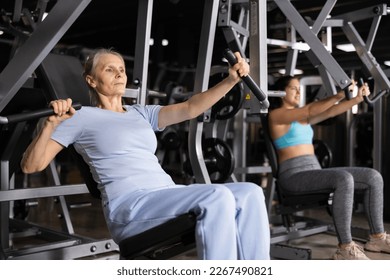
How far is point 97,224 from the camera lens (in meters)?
3.05

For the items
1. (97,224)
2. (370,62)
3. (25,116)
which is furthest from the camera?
(97,224)

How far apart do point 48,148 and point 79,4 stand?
494mm

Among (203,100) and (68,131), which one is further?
(203,100)

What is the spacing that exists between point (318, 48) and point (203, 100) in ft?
2.87

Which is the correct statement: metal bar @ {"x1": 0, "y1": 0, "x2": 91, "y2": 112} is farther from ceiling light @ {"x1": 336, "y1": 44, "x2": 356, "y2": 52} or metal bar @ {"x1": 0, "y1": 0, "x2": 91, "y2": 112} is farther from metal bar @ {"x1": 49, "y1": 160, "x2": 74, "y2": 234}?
ceiling light @ {"x1": 336, "y1": 44, "x2": 356, "y2": 52}

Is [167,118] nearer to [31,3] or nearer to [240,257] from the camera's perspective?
[240,257]

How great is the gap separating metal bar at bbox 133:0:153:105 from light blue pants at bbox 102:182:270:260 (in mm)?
607

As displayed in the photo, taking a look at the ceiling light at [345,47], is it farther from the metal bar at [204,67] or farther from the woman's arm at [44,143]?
the woman's arm at [44,143]

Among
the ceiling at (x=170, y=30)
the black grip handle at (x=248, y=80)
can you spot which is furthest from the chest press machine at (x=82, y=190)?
the ceiling at (x=170, y=30)

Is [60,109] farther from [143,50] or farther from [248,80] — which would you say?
[143,50]

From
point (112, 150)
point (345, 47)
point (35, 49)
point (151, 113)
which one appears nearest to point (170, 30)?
point (345, 47)

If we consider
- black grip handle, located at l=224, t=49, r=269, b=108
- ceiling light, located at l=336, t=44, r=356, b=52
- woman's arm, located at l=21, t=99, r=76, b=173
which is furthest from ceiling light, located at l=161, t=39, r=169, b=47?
woman's arm, located at l=21, t=99, r=76, b=173

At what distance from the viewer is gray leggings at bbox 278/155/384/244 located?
6.78ft

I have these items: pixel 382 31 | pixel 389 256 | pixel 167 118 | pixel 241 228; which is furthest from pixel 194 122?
pixel 382 31
